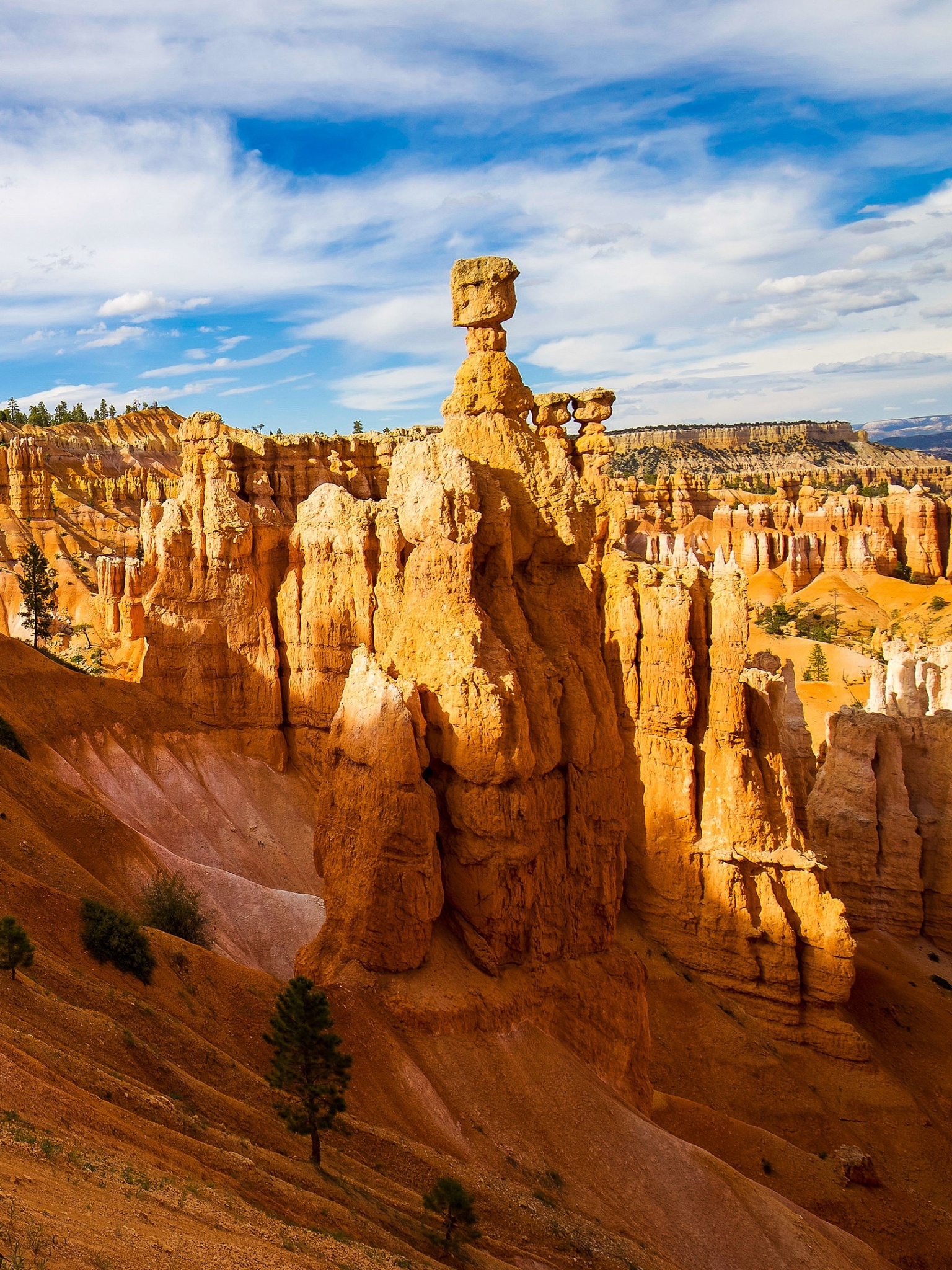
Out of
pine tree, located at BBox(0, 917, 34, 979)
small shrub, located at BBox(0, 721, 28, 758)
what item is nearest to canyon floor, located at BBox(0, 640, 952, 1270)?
pine tree, located at BBox(0, 917, 34, 979)

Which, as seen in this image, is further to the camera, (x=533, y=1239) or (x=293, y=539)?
(x=293, y=539)

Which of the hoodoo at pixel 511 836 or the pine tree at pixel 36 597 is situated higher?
the pine tree at pixel 36 597

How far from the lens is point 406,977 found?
17.3 meters

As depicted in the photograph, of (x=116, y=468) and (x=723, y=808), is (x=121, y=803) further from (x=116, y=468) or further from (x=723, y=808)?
(x=116, y=468)

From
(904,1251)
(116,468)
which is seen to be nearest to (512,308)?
(904,1251)

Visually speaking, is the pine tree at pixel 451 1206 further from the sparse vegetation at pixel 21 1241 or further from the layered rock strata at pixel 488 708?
the sparse vegetation at pixel 21 1241

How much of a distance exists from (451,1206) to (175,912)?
1343 cm

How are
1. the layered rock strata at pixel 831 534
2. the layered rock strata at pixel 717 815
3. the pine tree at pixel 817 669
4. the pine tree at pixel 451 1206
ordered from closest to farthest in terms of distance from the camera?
the pine tree at pixel 451 1206 < the layered rock strata at pixel 717 815 < the pine tree at pixel 817 669 < the layered rock strata at pixel 831 534

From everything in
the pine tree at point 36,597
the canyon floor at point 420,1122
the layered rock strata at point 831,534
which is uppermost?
the layered rock strata at point 831,534

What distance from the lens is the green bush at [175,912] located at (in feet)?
74.8

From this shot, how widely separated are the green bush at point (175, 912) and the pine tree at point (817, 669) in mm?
55890

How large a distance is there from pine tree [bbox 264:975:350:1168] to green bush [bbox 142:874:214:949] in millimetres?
9540

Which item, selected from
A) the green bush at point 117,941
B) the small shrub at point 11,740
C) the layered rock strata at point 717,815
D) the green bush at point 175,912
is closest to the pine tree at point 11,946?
the green bush at point 117,941

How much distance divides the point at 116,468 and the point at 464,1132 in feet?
331
